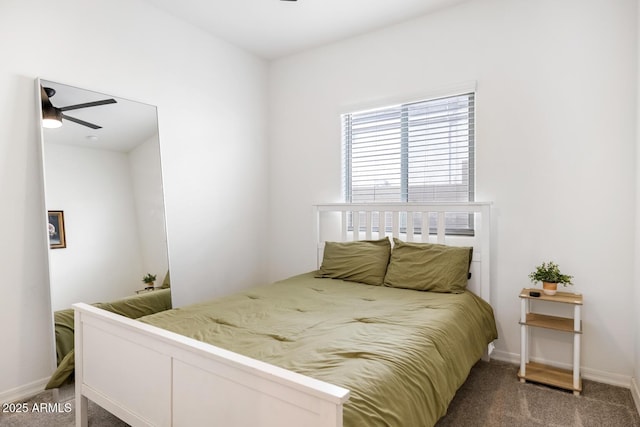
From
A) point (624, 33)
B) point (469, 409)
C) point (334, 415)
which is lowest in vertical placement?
point (469, 409)

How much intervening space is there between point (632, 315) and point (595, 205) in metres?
0.71

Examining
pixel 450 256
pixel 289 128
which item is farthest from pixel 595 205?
pixel 289 128

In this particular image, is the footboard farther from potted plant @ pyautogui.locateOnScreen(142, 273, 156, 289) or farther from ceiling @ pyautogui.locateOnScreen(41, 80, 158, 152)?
ceiling @ pyautogui.locateOnScreen(41, 80, 158, 152)

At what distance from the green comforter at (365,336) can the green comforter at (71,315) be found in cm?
60

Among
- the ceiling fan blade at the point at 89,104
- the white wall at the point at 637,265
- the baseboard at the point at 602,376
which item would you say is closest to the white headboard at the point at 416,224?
the baseboard at the point at 602,376

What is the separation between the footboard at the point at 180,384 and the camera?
1021 mm

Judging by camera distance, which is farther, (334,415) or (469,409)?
(469,409)

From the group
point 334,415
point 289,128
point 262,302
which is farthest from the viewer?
point 289,128

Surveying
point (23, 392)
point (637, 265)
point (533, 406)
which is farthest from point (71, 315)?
point (637, 265)

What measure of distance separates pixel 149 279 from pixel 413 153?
237 cm

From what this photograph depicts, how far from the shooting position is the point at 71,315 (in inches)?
91.0

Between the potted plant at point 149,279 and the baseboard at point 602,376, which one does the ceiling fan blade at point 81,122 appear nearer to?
the potted plant at point 149,279

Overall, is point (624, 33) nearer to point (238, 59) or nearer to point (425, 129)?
point (425, 129)

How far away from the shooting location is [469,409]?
201 cm
